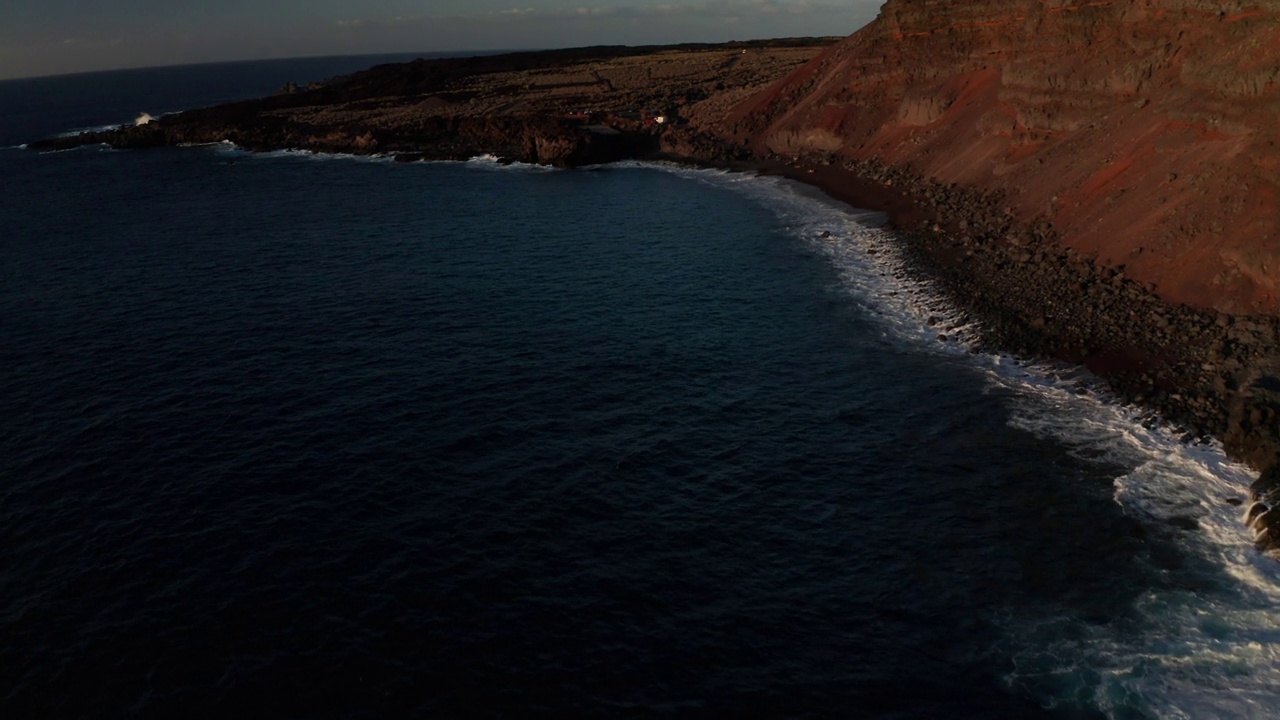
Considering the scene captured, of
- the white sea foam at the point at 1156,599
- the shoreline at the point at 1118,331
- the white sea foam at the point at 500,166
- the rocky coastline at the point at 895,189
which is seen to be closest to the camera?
the white sea foam at the point at 1156,599

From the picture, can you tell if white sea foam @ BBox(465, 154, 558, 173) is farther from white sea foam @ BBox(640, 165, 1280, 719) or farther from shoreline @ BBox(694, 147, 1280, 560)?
white sea foam @ BBox(640, 165, 1280, 719)

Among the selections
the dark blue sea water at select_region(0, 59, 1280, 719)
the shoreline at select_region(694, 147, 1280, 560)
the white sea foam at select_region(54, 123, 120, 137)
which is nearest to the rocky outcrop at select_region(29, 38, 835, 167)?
the white sea foam at select_region(54, 123, 120, 137)

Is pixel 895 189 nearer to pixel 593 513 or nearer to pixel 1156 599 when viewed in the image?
pixel 593 513

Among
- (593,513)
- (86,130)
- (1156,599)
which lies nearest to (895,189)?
(593,513)

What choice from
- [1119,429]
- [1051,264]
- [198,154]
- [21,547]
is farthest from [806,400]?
[198,154]

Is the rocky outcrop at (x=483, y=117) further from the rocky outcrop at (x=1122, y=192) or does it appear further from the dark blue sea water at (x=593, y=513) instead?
the dark blue sea water at (x=593, y=513)

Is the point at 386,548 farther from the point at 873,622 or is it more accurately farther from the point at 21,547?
the point at 873,622

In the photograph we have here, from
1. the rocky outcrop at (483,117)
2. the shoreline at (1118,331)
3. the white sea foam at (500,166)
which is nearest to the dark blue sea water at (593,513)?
the shoreline at (1118,331)
